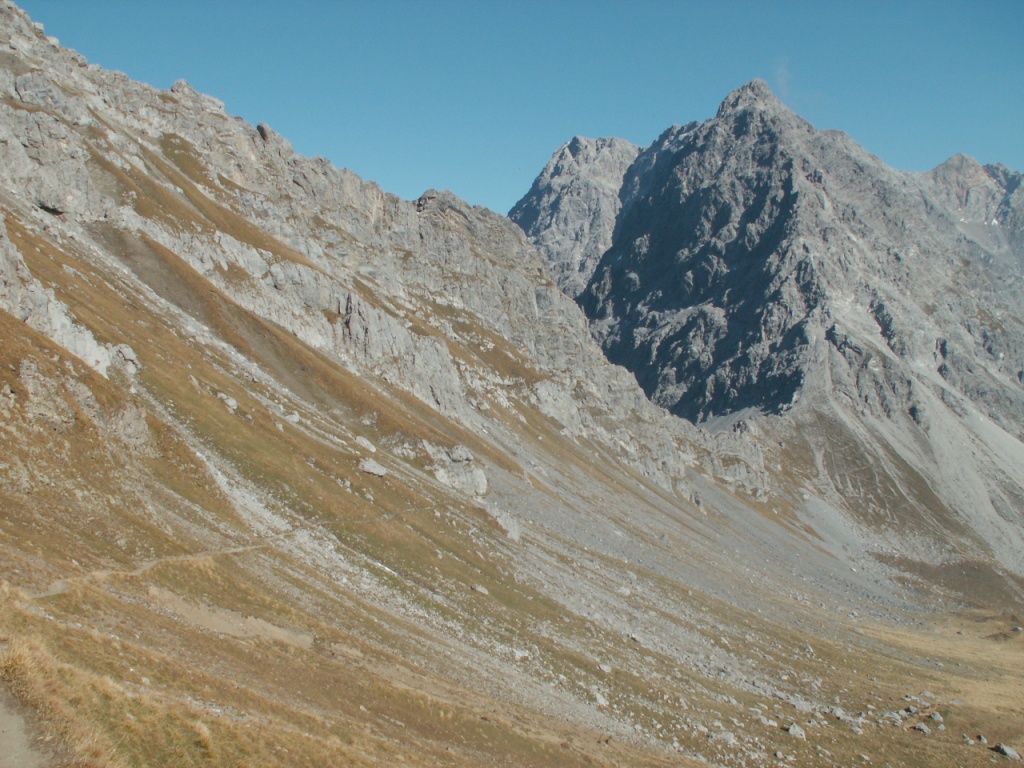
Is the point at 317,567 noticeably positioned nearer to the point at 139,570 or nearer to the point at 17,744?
the point at 139,570

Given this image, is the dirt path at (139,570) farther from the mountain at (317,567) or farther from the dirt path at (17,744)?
the dirt path at (17,744)

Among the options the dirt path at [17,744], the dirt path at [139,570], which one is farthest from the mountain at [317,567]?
the dirt path at [139,570]

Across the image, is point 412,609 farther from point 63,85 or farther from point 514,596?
point 63,85

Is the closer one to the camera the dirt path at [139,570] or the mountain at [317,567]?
the mountain at [317,567]

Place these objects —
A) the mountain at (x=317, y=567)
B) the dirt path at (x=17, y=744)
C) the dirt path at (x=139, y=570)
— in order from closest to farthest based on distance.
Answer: the dirt path at (x=17, y=744) → the mountain at (x=317, y=567) → the dirt path at (x=139, y=570)

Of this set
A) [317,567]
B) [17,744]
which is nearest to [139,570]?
[317,567]

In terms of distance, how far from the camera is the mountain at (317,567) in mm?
25656

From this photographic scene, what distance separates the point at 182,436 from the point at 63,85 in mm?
130878

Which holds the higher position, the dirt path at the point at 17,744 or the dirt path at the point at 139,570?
the dirt path at the point at 17,744

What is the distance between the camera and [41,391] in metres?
41.2

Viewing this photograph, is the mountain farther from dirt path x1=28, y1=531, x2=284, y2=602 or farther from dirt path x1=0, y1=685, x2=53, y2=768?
dirt path x1=28, y1=531, x2=284, y2=602

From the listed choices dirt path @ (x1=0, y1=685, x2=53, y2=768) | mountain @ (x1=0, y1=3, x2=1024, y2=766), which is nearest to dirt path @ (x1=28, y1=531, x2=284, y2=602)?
mountain @ (x1=0, y1=3, x2=1024, y2=766)

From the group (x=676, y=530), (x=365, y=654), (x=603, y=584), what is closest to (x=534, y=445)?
(x=676, y=530)

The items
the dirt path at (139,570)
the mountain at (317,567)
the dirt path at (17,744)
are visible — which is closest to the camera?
the dirt path at (17,744)
